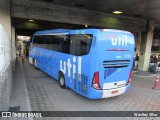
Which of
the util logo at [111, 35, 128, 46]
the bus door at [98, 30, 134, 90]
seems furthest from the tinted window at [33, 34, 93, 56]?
the util logo at [111, 35, 128, 46]

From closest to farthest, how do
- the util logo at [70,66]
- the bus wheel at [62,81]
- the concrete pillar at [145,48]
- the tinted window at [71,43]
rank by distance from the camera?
the tinted window at [71,43] → the util logo at [70,66] → the bus wheel at [62,81] → the concrete pillar at [145,48]

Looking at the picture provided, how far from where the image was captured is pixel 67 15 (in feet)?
28.6

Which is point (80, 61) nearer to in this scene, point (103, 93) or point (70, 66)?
point (70, 66)

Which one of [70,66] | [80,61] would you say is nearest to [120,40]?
[80,61]

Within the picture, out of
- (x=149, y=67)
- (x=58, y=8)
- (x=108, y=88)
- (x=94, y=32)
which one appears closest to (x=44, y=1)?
(x=58, y=8)

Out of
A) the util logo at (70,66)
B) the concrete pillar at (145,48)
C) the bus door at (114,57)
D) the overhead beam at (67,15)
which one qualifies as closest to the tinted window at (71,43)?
the util logo at (70,66)

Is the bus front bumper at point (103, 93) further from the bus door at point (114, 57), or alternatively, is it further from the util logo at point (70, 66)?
the util logo at point (70, 66)

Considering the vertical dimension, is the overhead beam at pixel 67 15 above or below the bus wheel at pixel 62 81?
above

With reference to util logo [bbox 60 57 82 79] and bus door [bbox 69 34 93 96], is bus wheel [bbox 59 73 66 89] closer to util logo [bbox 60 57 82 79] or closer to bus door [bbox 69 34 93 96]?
util logo [bbox 60 57 82 79]

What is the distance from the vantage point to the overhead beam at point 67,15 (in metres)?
7.64

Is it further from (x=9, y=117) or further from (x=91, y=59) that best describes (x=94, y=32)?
(x=9, y=117)

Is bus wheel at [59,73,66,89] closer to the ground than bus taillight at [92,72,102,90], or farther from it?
closer to the ground

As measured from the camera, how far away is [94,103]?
538 cm

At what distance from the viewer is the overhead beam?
764cm
